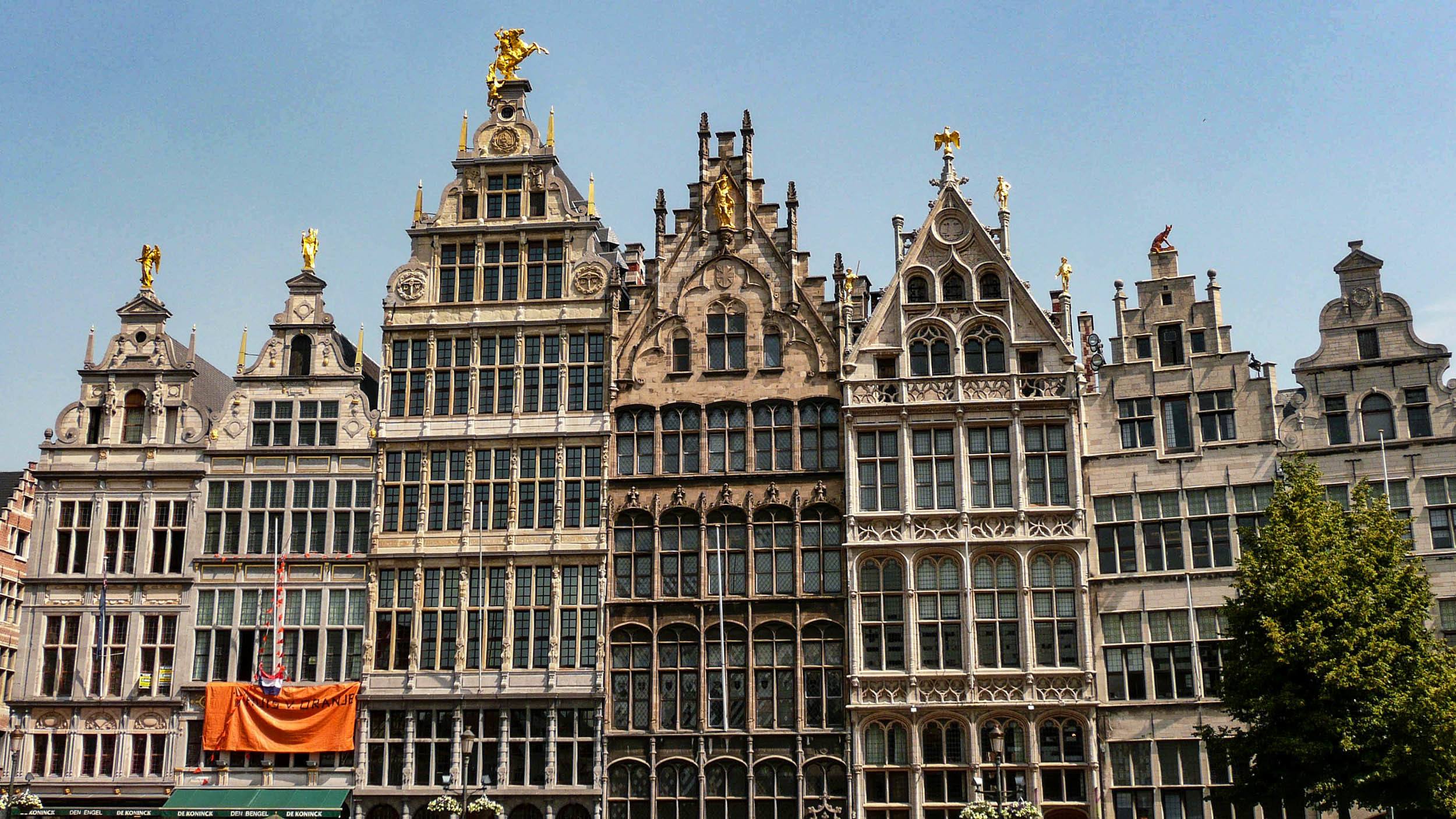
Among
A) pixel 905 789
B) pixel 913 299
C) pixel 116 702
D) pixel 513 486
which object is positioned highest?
pixel 913 299

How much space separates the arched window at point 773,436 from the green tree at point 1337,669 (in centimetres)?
1333

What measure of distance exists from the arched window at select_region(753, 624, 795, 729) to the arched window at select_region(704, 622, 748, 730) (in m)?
0.32

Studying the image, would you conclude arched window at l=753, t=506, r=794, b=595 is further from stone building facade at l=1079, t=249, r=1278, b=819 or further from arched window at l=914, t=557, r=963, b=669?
stone building facade at l=1079, t=249, r=1278, b=819

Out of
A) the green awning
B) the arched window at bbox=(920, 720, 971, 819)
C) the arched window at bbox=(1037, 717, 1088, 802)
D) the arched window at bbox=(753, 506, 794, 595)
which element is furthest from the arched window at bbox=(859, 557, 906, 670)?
the green awning

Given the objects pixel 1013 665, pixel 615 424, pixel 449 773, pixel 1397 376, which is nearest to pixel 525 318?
pixel 615 424

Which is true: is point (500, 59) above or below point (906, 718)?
above

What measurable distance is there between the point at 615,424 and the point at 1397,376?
21.9m

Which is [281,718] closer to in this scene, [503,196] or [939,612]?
[503,196]

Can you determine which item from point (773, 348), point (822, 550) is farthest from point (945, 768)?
point (773, 348)

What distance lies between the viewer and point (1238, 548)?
142 feet

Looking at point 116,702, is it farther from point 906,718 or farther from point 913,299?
point 913,299

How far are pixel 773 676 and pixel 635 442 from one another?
313 inches

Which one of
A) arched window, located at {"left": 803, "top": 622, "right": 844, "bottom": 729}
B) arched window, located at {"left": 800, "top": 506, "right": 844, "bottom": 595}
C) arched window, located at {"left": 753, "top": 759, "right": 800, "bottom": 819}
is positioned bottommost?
arched window, located at {"left": 753, "top": 759, "right": 800, "bottom": 819}

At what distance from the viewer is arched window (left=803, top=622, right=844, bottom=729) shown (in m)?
43.6
